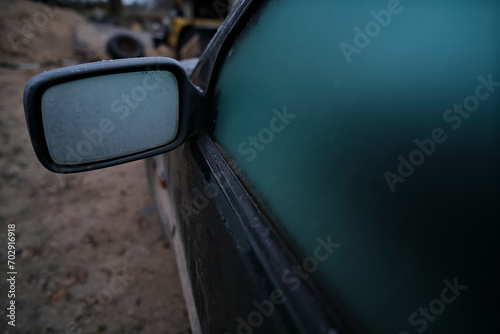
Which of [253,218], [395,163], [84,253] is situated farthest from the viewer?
[84,253]

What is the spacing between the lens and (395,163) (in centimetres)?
58

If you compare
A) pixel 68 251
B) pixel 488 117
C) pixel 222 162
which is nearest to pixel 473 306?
pixel 488 117

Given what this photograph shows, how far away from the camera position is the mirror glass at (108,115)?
0.91 m

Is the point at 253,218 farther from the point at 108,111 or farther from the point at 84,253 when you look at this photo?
the point at 84,253

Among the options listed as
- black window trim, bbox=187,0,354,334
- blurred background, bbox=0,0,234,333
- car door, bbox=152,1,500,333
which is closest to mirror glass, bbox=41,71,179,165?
black window trim, bbox=187,0,354,334

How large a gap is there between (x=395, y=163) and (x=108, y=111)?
95cm

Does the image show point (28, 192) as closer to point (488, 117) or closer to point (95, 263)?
point (95, 263)

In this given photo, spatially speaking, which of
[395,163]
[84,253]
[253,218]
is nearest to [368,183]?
[395,163]

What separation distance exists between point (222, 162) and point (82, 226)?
2.80 meters

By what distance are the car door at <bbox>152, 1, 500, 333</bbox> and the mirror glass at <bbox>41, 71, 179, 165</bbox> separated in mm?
418

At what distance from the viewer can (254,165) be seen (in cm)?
86

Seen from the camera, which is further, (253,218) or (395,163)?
(253,218)

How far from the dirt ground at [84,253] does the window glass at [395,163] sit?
200cm

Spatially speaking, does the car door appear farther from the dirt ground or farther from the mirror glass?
the dirt ground
